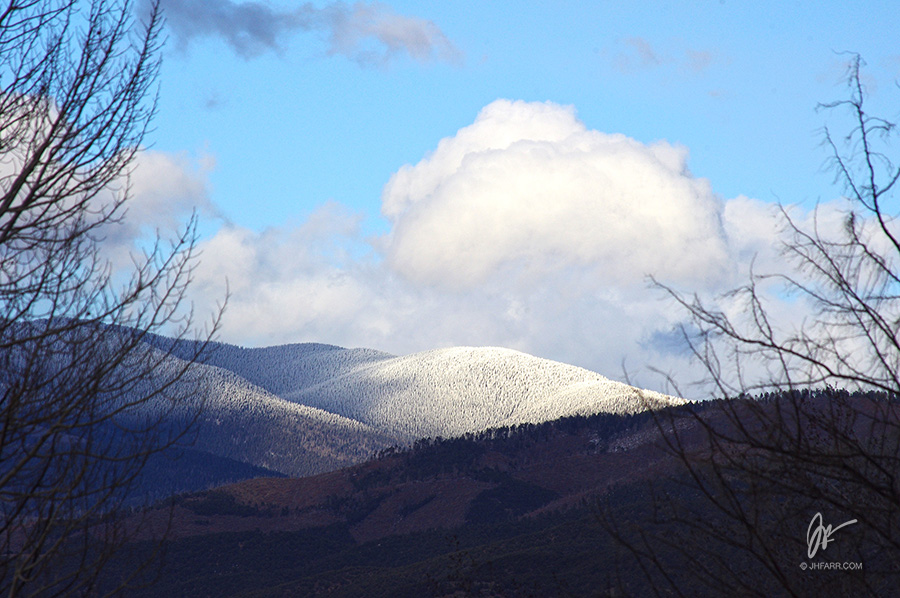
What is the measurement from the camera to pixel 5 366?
18.8 feet

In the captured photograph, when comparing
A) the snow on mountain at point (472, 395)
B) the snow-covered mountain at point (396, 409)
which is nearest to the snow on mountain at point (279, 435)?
the snow-covered mountain at point (396, 409)

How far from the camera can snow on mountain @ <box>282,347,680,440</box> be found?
499ft

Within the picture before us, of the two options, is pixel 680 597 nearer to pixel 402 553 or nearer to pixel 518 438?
pixel 402 553

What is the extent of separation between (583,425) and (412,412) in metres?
107

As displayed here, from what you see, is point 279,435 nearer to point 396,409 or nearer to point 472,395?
point 396,409

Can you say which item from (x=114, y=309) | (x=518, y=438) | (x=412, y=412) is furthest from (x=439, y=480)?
(x=412, y=412)

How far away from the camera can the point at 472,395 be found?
175 metres

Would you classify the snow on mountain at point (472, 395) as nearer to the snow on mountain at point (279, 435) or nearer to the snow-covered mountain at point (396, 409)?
the snow-covered mountain at point (396, 409)
